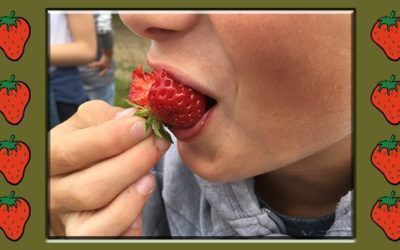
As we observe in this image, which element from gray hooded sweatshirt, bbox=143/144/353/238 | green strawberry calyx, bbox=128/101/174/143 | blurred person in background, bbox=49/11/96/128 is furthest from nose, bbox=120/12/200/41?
blurred person in background, bbox=49/11/96/128

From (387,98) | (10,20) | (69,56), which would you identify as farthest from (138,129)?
(69,56)

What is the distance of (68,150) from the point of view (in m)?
1.13

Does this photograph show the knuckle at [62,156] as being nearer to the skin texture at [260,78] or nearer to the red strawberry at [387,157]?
the skin texture at [260,78]

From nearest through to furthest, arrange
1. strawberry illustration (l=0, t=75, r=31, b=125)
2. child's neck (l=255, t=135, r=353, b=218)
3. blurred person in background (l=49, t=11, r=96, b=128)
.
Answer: strawberry illustration (l=0, t=75, r=31, b=125) → child's neck (l=255, t=135, r=353, b=218) → blurred person in background (l=49, t=11, r=96, b=128)

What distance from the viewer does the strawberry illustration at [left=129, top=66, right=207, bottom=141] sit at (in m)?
1.05

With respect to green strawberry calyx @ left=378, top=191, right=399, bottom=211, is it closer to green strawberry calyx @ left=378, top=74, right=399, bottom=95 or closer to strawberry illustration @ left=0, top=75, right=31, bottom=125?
green strawberry calyx @ left=378, top=74, right=399, bottom=95

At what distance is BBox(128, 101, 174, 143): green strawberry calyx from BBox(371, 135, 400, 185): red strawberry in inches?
17.6

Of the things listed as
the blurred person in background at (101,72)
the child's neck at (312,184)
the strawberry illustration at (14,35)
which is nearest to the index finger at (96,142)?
the strawberry illustration at (14,35)

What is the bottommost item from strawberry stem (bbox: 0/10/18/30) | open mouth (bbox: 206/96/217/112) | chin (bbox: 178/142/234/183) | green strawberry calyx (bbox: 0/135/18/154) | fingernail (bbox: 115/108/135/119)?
chin (bbox: 178/142/234/183)

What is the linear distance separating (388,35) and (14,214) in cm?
92

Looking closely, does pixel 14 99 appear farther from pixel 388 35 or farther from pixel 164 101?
pixel 388 35

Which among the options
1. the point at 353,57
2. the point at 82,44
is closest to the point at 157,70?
the point at 353,57

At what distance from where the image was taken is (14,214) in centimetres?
122

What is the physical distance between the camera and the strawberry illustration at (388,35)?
1085mm
